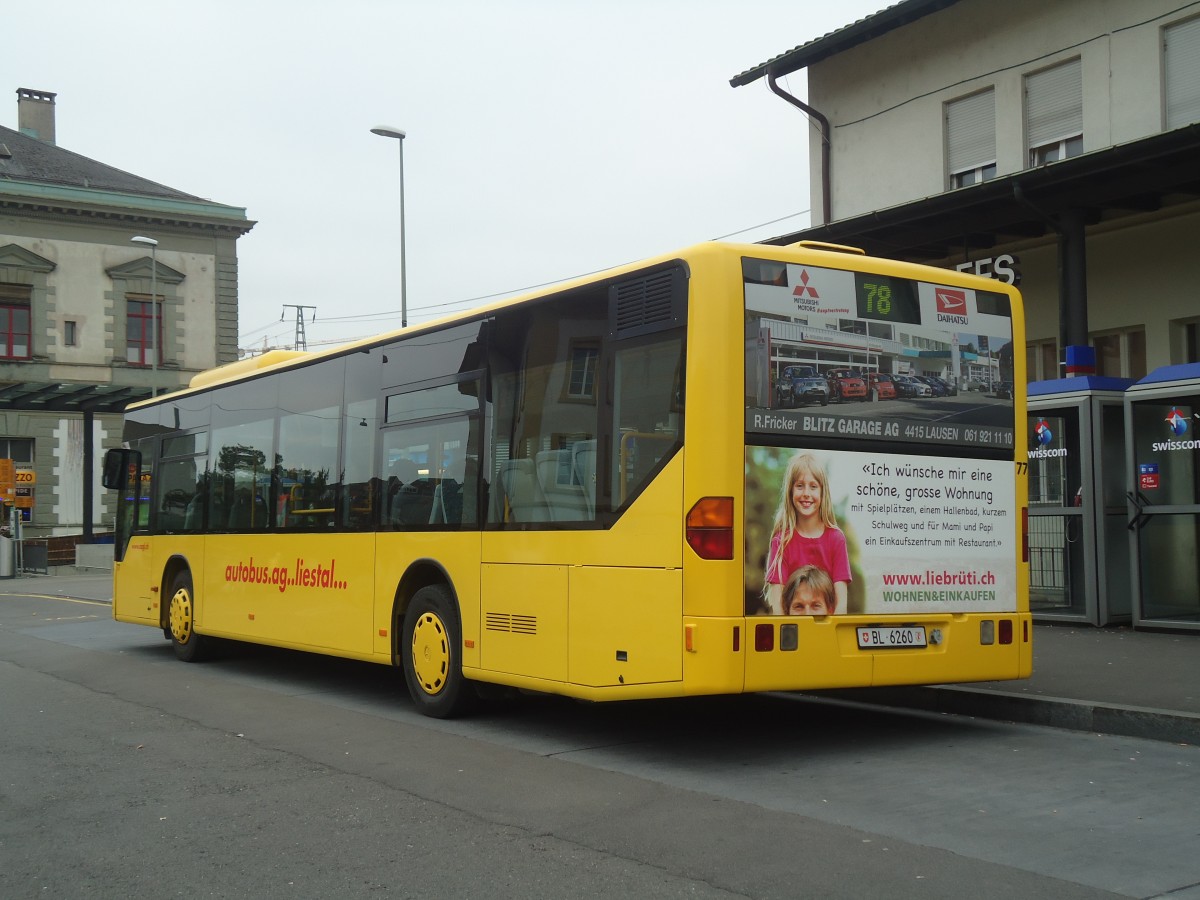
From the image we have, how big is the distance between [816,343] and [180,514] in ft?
30.0

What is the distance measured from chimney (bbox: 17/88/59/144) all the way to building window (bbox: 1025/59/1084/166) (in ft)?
160

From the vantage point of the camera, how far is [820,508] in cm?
772

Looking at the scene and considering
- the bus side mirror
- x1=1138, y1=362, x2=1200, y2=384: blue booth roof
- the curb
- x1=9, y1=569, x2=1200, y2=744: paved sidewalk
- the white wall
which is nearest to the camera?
the curb

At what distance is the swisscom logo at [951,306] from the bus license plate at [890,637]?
198 cm

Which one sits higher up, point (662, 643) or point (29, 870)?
point (662, 643)

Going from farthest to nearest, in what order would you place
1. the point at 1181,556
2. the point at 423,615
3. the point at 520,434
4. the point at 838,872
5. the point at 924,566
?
the point at 1181,556 < the point at 423,615 < the point at 520,434 < the point at 924,566 < the point at 838,872

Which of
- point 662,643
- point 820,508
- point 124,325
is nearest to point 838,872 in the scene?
point 662,643

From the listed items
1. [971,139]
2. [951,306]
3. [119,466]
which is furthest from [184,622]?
[971,139]

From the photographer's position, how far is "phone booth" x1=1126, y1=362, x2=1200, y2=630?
13102 mm

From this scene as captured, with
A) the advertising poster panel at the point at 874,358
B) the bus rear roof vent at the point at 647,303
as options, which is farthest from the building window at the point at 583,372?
the advertising poster panel at the point at 874,358

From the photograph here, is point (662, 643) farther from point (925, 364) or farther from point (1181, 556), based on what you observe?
point (1181, 556)

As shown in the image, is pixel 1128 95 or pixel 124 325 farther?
pixel 124 325

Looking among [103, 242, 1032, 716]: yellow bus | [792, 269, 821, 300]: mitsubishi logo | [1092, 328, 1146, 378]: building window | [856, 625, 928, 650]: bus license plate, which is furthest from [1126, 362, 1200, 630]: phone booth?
[792, 269, 821, 300]: mitsubishi logo

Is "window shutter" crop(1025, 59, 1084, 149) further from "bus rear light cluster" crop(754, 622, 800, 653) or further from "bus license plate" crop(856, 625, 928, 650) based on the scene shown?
"bus rear light cluster" crop(754, 622, 800, 653)
